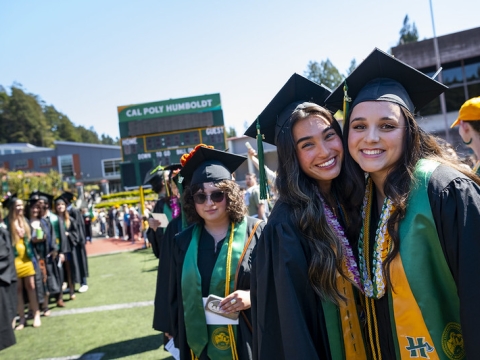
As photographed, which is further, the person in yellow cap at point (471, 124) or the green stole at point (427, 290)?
the person in yellow cap at point (471, 124)

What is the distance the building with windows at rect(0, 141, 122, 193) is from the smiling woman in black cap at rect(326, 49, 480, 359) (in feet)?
182

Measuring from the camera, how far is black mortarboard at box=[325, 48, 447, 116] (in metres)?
1.79

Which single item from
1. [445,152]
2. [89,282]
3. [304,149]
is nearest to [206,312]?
[304,149]

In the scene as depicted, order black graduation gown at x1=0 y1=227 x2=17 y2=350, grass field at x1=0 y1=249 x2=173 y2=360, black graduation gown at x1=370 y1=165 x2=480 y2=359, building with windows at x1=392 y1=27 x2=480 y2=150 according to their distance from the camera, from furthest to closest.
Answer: building with windows at x1=392 y1=27 x2=480 y2=150, grass field at x1=0 y1=249 x2=173 y2=360, black graduation gown at x1=0 y1=227 x2=17 y2=350, black graduation gown at x1=370 y1=165 x2=480 y2=359

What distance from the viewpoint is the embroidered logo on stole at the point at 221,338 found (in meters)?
2.52

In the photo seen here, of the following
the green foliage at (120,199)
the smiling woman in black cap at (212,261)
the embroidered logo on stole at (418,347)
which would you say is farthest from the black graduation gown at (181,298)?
the green foliage at (120,199)

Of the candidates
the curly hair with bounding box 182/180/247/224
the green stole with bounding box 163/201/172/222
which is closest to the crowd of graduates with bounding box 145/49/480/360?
the curly hair with bounding box 182/180/247/224

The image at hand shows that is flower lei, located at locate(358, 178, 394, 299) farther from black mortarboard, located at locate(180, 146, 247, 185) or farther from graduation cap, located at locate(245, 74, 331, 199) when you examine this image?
black mortarboard, located at locate(180, 146, 247, 185)

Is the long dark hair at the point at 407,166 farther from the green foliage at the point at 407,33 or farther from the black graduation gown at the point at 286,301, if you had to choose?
the green foliage at the point at 407,33

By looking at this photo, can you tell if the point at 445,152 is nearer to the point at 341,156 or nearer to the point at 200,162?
the point at 341,156

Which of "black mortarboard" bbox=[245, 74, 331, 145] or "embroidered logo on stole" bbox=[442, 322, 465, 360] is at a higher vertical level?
"black mortarboard" bbox=[245, 74, 331, 145]

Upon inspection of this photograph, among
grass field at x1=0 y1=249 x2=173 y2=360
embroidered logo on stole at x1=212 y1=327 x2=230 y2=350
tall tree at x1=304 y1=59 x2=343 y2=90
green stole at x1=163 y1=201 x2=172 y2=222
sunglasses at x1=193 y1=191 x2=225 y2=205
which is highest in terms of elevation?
tall tree at x1=304 y1=59 x2=343 y2=90

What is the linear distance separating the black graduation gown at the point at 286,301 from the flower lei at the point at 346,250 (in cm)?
17

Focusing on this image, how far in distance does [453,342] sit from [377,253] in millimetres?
404
